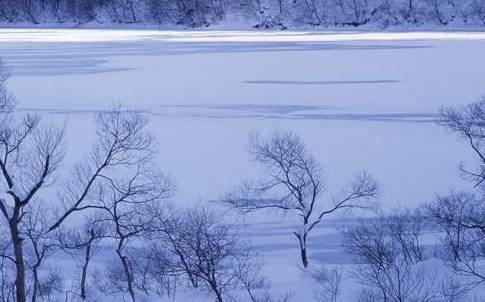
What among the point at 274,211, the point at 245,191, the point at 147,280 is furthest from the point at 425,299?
the point at 245,191

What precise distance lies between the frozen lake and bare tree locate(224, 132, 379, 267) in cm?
49

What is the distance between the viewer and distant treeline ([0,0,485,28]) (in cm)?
4328

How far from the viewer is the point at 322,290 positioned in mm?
10891

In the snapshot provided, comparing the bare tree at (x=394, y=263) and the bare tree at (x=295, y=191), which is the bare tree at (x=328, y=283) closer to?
the bare tree at (x=394, y=263)

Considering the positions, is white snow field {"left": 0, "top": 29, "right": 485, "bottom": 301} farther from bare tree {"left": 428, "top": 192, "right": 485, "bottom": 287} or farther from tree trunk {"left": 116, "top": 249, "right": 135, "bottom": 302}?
bare tree {"left": 428, "top": 192, "right": 485, "bottom": 287}

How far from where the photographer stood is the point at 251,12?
157 ft

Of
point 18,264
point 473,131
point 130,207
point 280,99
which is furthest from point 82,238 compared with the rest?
point 280,99

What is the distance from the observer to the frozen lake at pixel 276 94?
16625 mm

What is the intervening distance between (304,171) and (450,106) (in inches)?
262

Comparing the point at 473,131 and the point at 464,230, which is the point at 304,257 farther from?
the point at 473,131

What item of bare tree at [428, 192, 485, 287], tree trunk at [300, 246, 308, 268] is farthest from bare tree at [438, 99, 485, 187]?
tree trunk at [300, 246, 308, 268]

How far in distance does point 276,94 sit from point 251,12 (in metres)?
24.5

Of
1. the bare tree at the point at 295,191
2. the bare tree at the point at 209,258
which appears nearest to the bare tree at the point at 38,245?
the bare tree at the point at 209,258

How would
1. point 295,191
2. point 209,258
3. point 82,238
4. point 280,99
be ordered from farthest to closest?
point 280,99, point 295,191, point 82,238, point 209,258
